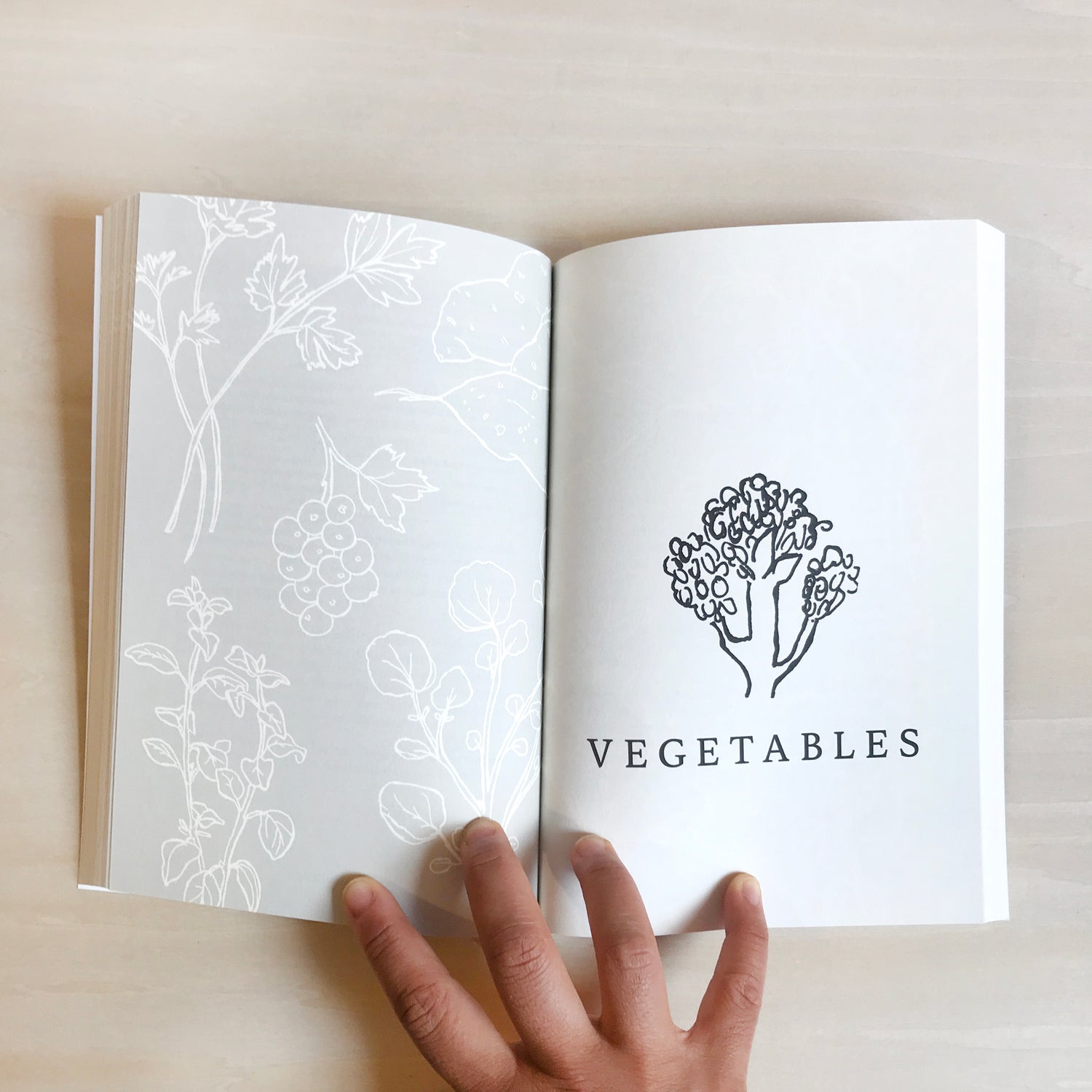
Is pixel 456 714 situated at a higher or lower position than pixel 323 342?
lower

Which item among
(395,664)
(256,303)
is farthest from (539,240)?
(395,664)

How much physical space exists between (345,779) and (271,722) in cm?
6

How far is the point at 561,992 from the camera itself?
1.59 ft

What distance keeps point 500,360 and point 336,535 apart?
15 cm

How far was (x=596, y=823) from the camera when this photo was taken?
1.72ft

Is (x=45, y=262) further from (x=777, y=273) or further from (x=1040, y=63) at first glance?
(x=1040, y=63)

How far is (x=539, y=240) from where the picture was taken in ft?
1.86

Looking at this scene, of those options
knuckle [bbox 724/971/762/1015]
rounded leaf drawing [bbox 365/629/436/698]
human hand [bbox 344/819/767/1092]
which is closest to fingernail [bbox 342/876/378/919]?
human hand [bbox 344/819/767/1092]

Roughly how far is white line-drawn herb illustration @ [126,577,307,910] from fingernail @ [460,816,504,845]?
0.10 m

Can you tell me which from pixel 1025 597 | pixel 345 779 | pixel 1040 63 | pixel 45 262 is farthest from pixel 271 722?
pixel 1040 63

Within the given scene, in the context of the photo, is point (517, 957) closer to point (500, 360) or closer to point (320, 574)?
point (320, 574)

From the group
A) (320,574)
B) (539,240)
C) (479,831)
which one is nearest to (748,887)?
(479,831)

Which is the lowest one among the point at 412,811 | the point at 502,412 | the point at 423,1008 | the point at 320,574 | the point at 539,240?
the point at 423,1008

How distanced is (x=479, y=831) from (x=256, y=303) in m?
0.34
